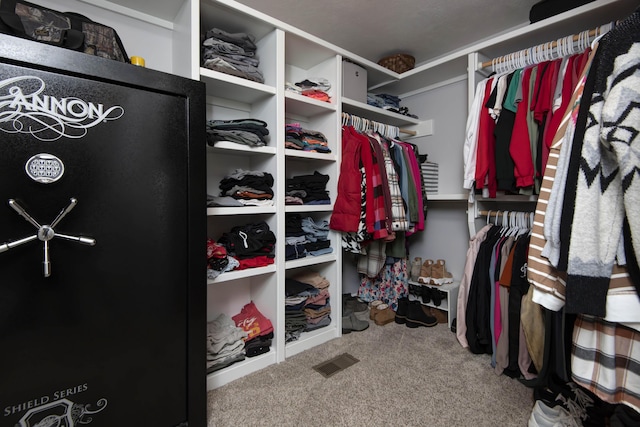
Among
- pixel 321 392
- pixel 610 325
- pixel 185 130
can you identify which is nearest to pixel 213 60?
pixel 185 130

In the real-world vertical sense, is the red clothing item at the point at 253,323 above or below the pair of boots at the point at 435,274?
below

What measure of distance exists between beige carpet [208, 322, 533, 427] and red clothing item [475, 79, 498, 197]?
1053 mm

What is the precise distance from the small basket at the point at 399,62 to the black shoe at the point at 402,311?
6.18 ft

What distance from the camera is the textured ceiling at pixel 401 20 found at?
6.34 feet

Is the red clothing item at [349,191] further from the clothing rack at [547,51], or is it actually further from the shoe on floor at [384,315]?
the clothing rack at [547,51]

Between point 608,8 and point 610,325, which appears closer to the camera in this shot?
point 610,325

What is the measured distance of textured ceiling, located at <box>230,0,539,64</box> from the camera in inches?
76.1

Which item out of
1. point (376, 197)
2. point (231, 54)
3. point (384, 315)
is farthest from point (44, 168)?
point (384, 315)

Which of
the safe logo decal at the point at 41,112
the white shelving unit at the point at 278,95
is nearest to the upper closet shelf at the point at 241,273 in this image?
the white shelving unit at the point at 278,95

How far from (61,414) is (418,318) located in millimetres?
2077

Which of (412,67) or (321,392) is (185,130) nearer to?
(321,392)

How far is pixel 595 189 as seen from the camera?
2.70 ft

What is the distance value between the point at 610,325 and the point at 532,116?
121 cm

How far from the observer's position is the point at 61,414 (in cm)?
95
